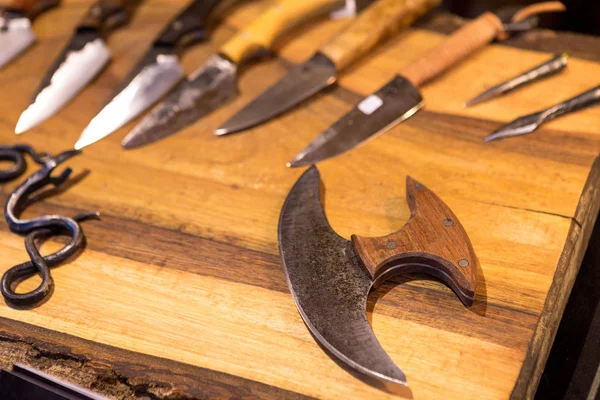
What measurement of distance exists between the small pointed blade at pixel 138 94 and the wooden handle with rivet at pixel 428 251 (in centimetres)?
54

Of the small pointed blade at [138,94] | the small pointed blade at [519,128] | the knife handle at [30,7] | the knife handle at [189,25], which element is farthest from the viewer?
the knife handle at [30,7]

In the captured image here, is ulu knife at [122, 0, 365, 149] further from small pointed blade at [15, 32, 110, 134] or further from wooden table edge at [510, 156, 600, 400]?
wooden table edge at [510, 156, 600, 400]

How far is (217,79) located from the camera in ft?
3.88

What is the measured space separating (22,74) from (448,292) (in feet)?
3.17

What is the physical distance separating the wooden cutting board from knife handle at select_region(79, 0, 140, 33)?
0.41 ft

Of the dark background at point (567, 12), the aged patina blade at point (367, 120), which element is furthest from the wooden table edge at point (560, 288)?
the dark background at point (567, 12)

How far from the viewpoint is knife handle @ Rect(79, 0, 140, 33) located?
1306 mm

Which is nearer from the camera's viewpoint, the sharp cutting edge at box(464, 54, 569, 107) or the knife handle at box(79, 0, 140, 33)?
the sharp cutting edge at box(464, 54, 569, 107)

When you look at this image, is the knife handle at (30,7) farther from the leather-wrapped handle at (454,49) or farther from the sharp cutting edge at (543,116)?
the sharp cutting edge at (543,116)

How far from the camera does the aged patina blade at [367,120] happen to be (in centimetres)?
103

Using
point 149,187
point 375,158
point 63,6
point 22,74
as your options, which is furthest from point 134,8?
point 375,158

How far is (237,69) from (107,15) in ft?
1.13

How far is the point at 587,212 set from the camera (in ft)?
3.05

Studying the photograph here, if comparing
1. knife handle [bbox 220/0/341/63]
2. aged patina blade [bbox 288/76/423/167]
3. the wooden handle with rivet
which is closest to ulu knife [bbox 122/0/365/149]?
knife handle [bbox 220/0/341/63]
